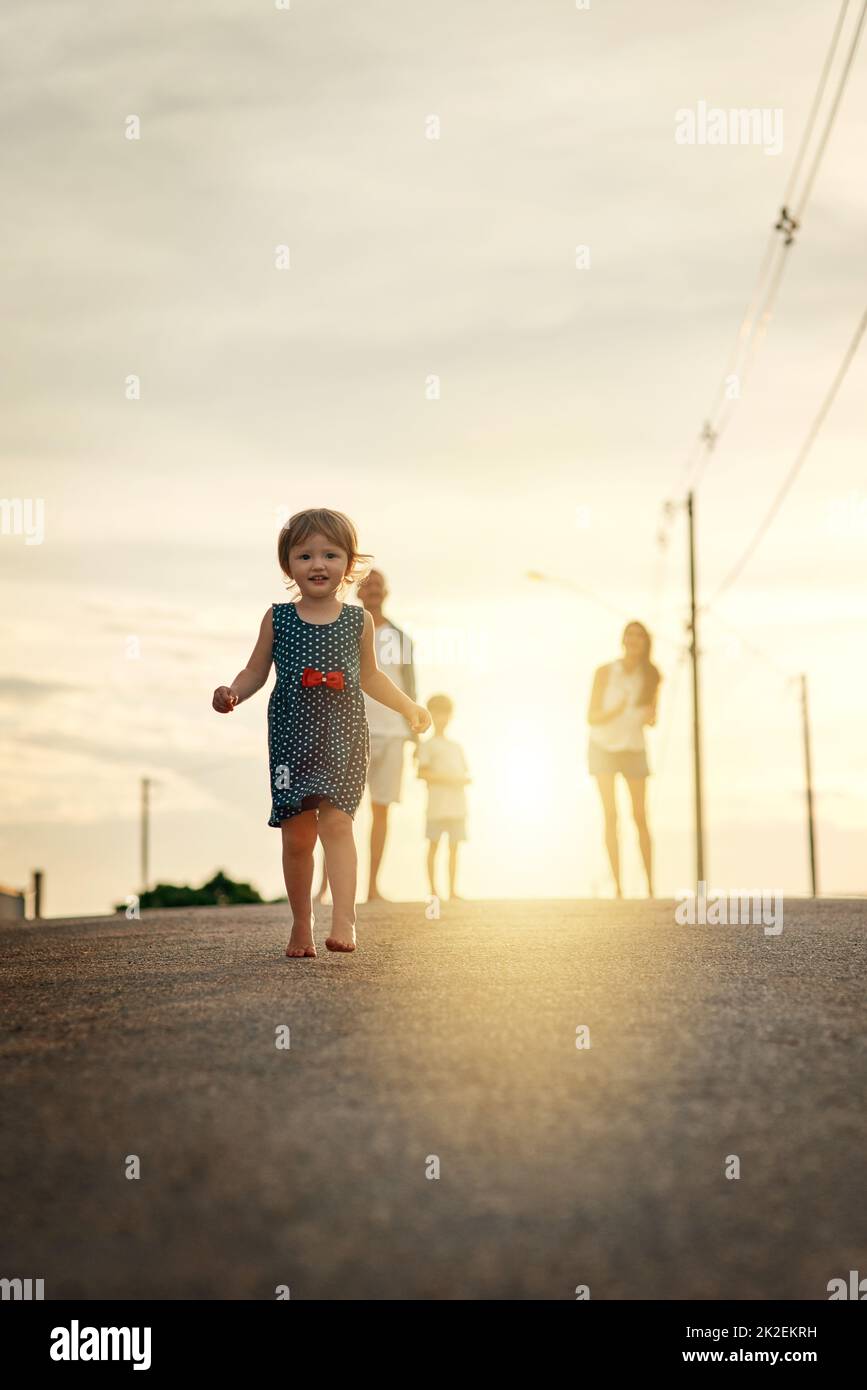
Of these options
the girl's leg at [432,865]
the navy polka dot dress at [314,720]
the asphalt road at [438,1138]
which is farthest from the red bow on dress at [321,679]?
the girl's leg at [432,865]

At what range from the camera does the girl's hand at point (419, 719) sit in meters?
6.62

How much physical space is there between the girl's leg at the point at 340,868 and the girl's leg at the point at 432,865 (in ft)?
23.9

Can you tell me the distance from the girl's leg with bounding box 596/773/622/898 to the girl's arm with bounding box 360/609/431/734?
5.73m

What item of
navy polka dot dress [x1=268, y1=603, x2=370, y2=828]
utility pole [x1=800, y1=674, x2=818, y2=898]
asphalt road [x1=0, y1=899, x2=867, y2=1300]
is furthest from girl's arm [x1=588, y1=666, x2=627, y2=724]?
utility pole [x1=800, y1=674, x2=818, y2=898]

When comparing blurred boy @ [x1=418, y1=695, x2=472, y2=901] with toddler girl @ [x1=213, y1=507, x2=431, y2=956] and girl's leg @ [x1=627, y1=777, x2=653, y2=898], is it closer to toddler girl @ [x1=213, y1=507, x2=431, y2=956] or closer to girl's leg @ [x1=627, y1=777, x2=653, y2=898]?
girl's leg @ [x1=627, y1=777, x2=653, y2=898]

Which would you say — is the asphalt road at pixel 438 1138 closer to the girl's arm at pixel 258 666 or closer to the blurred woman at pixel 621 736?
the girl's arm at pixel 258 666

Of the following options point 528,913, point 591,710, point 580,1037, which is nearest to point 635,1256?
point 580,1037

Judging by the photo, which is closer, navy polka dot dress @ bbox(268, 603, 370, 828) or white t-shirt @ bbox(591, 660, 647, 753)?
navy polka dot dress @ bbox(268, 603, 370, 828)

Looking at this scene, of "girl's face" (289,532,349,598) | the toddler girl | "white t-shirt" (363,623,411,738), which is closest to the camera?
the toddler girl

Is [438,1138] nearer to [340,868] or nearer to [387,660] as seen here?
[340,868]

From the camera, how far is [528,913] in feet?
29.6

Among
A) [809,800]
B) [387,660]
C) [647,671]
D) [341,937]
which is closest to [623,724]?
[647,671]

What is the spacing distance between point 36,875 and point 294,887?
39322 millimetres

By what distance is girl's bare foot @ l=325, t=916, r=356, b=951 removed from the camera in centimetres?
603
